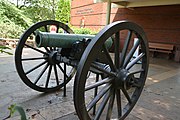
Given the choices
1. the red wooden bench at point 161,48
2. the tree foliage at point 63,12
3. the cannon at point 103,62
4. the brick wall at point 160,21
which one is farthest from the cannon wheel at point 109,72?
the tree foliage at point 63,12

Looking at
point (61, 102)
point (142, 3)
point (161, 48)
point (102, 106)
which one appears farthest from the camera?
point (161, 48)

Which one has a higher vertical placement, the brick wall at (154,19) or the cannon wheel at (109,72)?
the brick wall at (154,19)

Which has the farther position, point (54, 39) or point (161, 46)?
point (161, 46)


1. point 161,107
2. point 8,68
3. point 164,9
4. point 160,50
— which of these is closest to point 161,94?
point 161,107

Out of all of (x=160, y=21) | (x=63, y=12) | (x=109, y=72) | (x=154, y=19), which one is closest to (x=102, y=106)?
(x=109, y=72)

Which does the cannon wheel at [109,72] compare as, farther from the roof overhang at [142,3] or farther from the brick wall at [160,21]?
the brick wall at [160,21]

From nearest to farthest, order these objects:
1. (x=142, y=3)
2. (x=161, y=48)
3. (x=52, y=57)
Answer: (x=52, y=57), (x=142, y=3), (x=161, y=48)

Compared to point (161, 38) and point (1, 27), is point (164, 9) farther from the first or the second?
point (1, 27)

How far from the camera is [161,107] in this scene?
8.95ft

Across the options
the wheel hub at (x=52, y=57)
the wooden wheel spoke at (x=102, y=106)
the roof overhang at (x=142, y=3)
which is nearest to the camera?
the wooden wheel spoke at (x=102, y=106)

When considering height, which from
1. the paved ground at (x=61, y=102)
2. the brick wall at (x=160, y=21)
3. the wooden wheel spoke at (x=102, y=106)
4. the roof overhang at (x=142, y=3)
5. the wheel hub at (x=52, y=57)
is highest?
the roof overhang at (x=142, y=3)

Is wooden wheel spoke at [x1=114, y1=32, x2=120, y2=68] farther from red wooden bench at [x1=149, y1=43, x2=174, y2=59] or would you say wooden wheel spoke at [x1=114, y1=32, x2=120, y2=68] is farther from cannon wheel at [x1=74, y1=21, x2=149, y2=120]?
red wooden bench at [x1=149, y1=43, x2=174, y2=59]

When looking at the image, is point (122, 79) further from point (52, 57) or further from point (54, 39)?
point (52, 57)

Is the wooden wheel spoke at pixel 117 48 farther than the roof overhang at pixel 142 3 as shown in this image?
No
